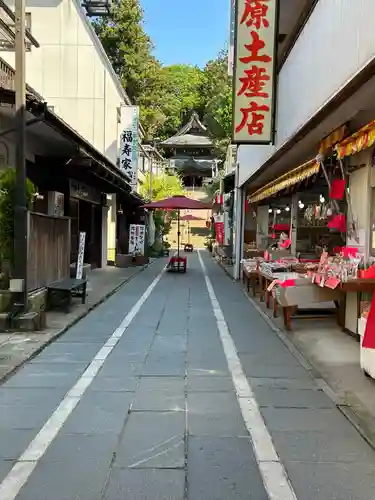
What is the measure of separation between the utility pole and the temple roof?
52837mm

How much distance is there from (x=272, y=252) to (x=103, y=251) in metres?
10.7

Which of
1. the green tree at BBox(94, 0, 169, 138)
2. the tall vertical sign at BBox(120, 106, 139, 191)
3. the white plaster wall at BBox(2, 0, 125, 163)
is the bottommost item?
the tall vertical sign at BBox(120, 106, 139, 191)

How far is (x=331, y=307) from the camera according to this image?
10805 mm

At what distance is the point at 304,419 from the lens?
470 cm

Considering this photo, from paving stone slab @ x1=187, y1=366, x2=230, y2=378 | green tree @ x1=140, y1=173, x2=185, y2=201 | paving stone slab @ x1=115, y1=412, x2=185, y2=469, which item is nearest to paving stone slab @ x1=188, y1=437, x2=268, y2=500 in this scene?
paving stone slab @ x1=115, y1=412, x2=185, y2=469

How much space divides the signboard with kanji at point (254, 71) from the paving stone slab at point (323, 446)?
772 cm

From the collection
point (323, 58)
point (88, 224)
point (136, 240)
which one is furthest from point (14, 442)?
point (136, 240)

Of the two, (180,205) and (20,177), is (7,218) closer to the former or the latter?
(20,177)

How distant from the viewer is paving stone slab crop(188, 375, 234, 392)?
18.2ft

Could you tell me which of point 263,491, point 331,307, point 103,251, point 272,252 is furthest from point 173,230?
point 263,491

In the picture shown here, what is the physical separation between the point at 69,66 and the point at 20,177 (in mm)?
16885

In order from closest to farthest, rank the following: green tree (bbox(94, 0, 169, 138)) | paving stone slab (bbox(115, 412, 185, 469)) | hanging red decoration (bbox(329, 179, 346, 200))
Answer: paving stone slab (bbox(115, 412, 185, 469))
hanging red decoration (bbox(329, 179, 346, 200))
green tree (bbox(94, 0, 169, 138))

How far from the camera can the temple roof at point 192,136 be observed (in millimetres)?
61000

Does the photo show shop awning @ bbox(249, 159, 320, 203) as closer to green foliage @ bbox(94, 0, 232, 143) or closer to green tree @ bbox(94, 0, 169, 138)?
green foliage @ bbox(94, 0, 232, 143)
